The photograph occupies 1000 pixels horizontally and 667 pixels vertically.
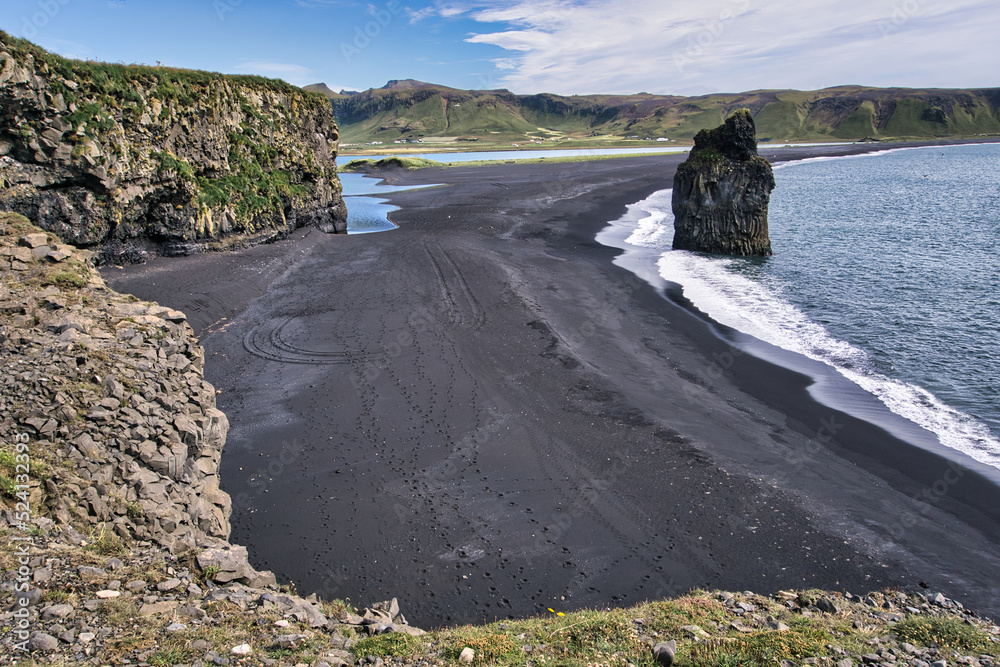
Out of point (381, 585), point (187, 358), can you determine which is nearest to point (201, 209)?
point (187, 358)

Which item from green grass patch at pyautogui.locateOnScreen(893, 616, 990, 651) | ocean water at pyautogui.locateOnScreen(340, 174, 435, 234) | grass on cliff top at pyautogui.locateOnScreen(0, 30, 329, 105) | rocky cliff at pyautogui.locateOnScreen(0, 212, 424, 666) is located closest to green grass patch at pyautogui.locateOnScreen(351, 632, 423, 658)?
rocky cliff at pyautogui.locateOnScreen(0, 212, 424, 666)

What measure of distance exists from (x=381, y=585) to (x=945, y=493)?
1200 centimetres

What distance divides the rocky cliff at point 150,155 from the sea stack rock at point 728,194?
25971 millimetres

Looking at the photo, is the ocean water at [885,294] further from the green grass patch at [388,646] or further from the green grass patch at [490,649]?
the green grass patch at [388,646]

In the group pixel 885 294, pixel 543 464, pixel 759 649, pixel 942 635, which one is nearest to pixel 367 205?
pixel 885 294

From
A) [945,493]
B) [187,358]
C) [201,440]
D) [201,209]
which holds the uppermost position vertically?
[201,209]

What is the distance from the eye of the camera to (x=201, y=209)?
28.4 meters

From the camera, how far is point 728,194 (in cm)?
3506

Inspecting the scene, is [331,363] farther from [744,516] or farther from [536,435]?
[744,516]

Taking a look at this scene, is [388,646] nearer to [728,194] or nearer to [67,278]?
[67,278]

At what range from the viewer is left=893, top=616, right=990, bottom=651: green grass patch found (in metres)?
6.49

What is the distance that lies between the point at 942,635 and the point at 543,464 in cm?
743

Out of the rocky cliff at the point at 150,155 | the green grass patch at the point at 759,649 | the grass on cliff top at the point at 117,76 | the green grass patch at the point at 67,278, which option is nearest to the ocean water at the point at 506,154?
Answer: the rocky cliff at the point at 150,155

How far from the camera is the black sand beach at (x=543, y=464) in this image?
9.48 meters
